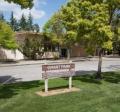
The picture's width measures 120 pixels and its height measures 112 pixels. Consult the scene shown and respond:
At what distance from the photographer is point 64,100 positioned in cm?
1260

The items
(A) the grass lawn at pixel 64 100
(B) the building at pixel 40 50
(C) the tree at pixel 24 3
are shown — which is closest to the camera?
(A) the grass lawn at pixel 64 100

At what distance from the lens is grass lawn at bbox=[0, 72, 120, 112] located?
11203mm

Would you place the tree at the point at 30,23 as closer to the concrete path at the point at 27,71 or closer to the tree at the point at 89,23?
the concrete path at the point at 27,71

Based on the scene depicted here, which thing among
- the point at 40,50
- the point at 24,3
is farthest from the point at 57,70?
the point at 40,50

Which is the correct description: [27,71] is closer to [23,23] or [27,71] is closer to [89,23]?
[89,23]

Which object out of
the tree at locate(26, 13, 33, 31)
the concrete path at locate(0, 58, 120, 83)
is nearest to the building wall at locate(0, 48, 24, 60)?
the concrete path at locate(0, 58, 120, 83)

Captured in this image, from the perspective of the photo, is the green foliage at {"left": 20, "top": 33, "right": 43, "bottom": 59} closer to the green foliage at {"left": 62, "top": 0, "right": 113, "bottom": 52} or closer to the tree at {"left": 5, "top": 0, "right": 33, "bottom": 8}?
the green foliage at {"left": 62, "top": 0, "right": 113, "bottom": 52}

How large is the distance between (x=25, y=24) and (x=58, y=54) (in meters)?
69.9

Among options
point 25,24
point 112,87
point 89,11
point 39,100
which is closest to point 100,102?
point 39,100

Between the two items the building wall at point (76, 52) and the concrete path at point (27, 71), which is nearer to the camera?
the concrete path at point (27, 71)

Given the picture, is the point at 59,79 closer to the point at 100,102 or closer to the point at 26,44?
the point at 100,102

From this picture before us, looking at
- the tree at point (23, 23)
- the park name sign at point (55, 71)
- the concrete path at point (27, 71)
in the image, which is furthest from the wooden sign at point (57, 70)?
the tree at point (23, 23)

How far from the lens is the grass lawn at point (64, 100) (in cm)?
1120

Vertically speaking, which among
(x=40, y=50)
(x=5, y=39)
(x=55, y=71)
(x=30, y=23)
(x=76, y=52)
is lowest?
(x=55, y=71)
